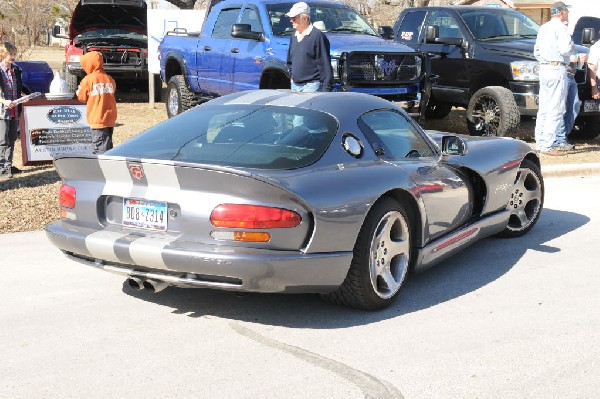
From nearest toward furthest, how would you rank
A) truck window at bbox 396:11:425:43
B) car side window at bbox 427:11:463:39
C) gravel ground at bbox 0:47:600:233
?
gravel ground at bbox 0:47:600:233 < car side window at bbox 427:11:463:39 < truck window at bbox 396:11:425:43

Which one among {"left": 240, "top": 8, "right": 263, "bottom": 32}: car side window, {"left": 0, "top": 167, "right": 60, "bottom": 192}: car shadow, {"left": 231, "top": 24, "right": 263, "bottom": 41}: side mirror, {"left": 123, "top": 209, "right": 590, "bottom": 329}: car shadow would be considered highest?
{"left": 240, "top": 8, "right": 263, "bottom": 32}: car side window

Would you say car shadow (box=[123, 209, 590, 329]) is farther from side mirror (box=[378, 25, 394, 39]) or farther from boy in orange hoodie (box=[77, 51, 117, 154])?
side mirror (box=[378, 25, 394, 39])

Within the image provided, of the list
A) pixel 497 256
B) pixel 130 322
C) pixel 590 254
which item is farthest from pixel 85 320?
pixel 590 254

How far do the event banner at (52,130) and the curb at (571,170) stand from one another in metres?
6.04

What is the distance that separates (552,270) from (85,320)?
11.6ft

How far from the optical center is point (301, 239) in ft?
16.0

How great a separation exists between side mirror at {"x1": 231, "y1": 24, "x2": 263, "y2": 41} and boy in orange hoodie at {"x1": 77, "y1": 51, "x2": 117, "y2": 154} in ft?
8.65

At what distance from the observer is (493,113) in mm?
13141

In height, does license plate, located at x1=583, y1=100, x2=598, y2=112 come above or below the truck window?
below

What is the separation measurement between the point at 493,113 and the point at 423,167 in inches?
295

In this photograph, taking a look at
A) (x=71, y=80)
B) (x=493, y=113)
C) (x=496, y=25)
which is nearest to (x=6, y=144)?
(x=493, y=113)

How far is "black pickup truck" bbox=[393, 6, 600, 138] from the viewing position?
1310 cm

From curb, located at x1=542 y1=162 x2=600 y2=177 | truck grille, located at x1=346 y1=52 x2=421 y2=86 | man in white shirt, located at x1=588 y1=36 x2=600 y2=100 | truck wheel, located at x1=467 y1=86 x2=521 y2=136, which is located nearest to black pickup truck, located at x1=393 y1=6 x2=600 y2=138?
truck wheel, located at x1=467 y1=86 x2=521 y2=136

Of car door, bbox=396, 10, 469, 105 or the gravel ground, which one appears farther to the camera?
car door, bbox=396, 10, 469, 105
